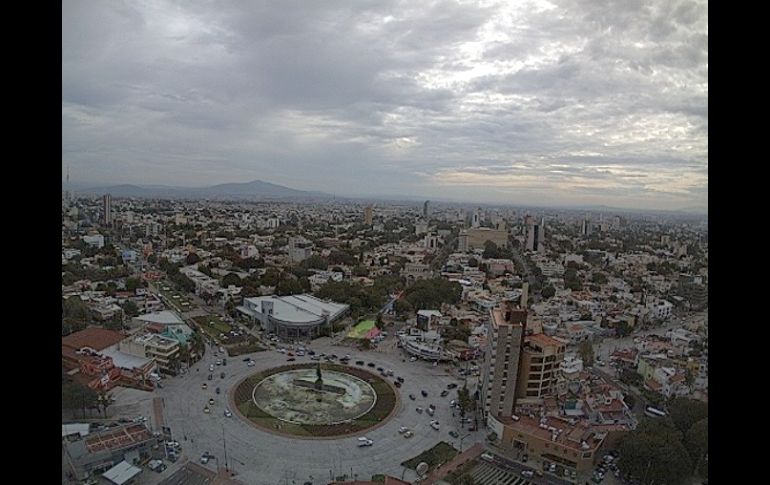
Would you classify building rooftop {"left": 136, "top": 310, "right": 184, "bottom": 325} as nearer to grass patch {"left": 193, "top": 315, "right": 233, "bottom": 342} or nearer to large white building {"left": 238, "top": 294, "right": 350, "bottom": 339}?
grass patch {"left": 193, "top": 315, "right": 233, "bottom": 342}

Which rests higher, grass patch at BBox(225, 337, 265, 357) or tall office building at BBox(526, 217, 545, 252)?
tall office building at BBox(526, 217, 545, 252)

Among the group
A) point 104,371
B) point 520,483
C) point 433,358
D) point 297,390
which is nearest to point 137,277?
point 104,371

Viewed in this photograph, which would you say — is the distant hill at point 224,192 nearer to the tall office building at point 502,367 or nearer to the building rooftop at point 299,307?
the building rooftop at point 299,307

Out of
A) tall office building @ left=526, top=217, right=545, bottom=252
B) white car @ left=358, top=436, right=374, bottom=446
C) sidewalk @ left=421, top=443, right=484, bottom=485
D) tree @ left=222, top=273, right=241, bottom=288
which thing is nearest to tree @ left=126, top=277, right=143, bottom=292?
tree @ left=222, top=273, right=241, bottom=288

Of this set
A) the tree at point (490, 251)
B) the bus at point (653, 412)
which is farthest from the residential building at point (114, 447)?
the tree at point (490, 251)
